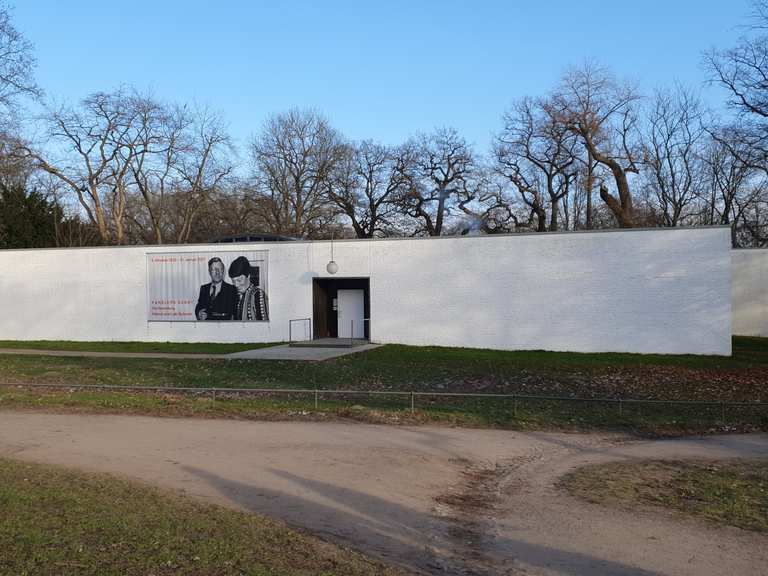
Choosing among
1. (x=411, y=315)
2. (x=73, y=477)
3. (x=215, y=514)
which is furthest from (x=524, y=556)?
(x=411, y=315)

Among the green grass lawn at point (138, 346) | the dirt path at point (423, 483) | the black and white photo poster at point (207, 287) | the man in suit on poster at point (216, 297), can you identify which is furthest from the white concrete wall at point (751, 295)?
the dirt path at point (423, 483)

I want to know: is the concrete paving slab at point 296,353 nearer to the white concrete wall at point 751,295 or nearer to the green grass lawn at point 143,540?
the green grass lawn at point 143,540

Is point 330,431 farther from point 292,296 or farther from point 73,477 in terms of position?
point 292,296

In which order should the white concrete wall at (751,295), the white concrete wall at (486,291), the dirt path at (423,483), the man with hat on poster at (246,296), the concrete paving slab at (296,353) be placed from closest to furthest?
the dirt path at (423,483) → the concrete paving slab at (296,353) → the white concrete wall at (486,291) → the man with hat on poster at (246,296) → the white concrete wall at (751,295)

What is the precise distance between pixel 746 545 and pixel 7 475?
7.54 m

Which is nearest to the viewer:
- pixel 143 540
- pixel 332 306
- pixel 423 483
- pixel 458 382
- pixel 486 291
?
pixel 143 540

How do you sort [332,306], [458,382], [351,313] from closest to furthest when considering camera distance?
[458,382]
[351,313]
[332,306]

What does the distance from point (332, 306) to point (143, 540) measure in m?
25.8

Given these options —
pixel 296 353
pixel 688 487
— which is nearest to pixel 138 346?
pixel 296 353

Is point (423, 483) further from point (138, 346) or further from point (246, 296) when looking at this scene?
point (138, 346)

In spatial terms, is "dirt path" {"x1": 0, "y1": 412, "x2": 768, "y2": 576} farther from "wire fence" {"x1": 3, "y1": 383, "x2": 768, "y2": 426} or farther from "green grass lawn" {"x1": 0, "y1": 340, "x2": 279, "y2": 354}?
"green grass lawn" {"x1": 0, "y1": 340, "x2": 279, "y2": 354}

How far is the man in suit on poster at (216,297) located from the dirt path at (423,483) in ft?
57.3

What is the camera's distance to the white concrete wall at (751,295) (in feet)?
119

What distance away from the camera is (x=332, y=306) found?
31.6 meters
